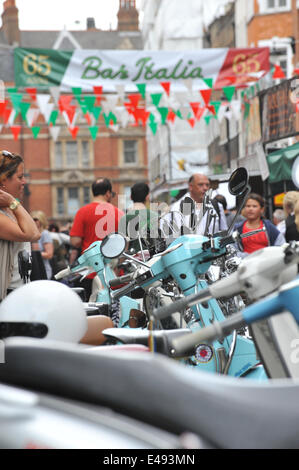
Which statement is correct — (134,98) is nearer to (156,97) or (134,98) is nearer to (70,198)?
(156,97)

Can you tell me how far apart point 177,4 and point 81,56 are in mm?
23821

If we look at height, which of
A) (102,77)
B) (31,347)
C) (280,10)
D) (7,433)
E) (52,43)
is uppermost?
(52,43)

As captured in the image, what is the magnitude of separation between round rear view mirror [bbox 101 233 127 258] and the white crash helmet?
148 cm

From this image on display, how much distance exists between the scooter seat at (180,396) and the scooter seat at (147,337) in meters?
0.64

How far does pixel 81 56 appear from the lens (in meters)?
14.3

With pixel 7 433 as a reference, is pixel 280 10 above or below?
above

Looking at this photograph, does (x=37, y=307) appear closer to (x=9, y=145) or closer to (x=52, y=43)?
(x=9, y=145)

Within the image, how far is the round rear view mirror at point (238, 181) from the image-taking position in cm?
313

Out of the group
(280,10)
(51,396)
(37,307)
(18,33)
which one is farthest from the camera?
(18,33)

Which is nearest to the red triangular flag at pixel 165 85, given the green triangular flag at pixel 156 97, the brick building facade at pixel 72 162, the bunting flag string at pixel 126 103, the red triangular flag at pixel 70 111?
the bunting flag string at pixel 126 103

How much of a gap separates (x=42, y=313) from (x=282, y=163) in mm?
8633

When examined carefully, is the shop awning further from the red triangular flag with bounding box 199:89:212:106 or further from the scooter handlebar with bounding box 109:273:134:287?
the scooter handlebar with bounding box 109:273:134:287

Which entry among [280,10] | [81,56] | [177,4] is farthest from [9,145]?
[81,56]

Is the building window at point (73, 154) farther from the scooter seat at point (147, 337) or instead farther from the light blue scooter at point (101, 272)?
the scooter seat at point (147, 337)
